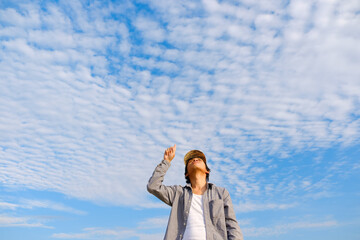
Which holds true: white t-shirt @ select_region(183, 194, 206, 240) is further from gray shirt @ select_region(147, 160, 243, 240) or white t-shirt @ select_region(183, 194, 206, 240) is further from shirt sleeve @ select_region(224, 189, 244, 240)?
shirt sleeve @ select_region(224, 189, 244, 240)

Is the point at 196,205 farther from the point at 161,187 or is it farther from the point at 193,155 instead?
the point at 193,155

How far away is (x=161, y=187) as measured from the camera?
619 centimetres

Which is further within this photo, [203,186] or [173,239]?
[203,186]

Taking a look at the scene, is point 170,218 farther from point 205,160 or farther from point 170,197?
point 205,160

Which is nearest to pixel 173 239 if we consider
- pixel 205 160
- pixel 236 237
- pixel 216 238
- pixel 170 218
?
pixel 170 218

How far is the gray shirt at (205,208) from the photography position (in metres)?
5.78

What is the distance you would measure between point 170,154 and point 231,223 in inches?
71.9

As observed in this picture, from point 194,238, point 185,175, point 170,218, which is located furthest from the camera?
point 185,175

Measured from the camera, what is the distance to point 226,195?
6.43 meters

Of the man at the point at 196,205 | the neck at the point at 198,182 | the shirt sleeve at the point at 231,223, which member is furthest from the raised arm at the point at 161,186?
the shirt sleeve at the point at 231,223

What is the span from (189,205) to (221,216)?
2.11 feet

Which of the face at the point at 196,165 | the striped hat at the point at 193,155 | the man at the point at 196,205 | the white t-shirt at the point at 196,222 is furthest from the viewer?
the striped hat at the point at 193,155

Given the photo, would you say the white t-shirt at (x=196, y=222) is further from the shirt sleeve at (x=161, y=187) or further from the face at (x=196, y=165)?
the face at (x=196, y=165)

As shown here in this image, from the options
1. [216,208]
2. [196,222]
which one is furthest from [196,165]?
[196,222]
